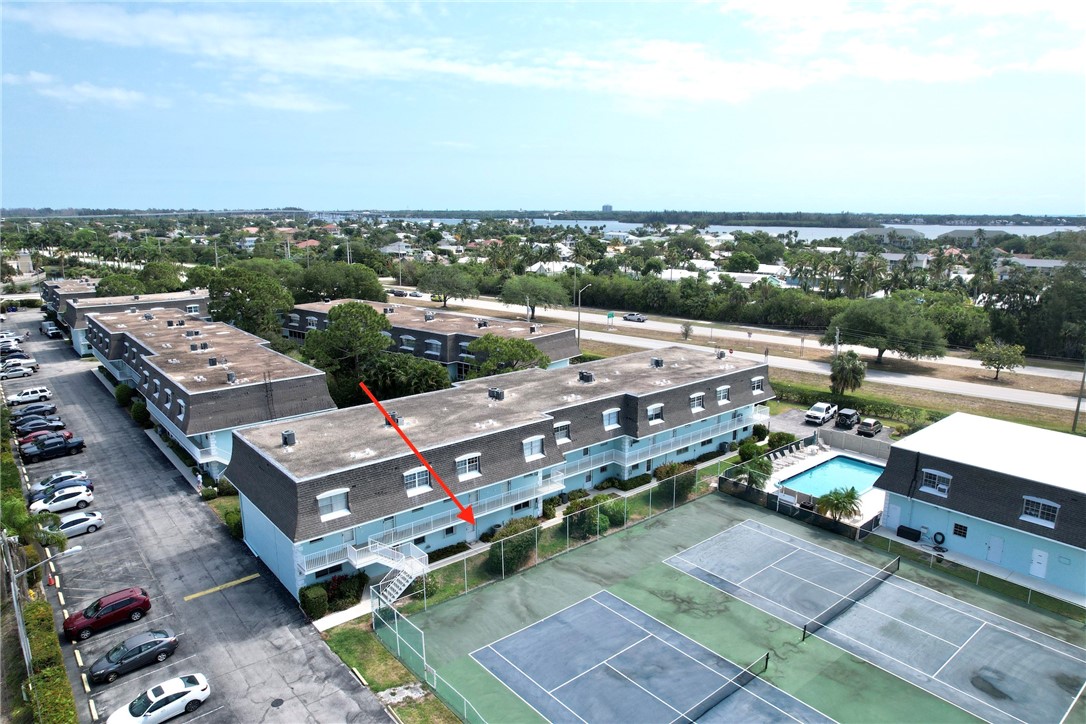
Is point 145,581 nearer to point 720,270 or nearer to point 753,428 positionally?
point 753,428

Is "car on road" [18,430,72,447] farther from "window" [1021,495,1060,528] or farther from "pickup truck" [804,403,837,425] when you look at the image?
"window" [1021,495,1060,528]

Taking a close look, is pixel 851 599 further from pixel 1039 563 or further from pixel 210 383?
pixel 210 383

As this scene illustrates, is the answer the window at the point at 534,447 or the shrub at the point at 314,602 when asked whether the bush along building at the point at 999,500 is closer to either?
the window at the point at 534,447

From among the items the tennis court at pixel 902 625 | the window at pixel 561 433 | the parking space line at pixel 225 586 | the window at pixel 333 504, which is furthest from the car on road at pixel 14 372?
the tennis court at pixel 902 625

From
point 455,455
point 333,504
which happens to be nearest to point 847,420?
point 455,455

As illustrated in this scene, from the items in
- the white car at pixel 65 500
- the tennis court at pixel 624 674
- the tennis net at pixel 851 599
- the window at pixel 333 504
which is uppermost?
the window at pixel 333 504
